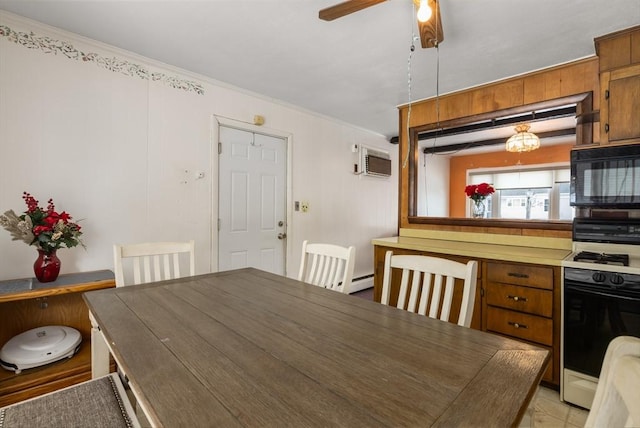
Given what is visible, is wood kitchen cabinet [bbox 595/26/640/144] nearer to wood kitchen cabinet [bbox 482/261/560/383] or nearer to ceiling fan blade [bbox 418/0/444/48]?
wood kitchen cabinet [bbox 482/261/560/383]

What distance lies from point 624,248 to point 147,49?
3647mm

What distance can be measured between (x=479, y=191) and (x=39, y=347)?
362cm

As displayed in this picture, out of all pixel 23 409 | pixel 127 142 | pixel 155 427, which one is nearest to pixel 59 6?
pixel 127 142

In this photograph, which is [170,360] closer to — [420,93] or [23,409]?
[23,409]

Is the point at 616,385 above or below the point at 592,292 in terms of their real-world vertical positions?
above

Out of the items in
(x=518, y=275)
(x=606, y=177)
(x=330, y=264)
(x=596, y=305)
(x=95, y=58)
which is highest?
(x=95, y=58)

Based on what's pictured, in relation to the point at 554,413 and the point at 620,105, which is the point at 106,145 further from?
the point at 620,105

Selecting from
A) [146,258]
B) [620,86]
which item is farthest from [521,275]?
[146,258]

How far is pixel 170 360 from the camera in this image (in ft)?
2.64

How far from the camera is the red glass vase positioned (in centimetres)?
191

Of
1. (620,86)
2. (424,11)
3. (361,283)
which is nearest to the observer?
(424,11)

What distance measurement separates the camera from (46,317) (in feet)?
6.81

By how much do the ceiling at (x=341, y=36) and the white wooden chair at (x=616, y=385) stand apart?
6.20 ft

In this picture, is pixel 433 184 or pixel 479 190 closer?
pixel 479 190
